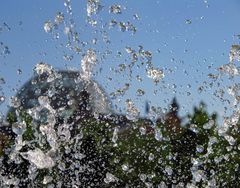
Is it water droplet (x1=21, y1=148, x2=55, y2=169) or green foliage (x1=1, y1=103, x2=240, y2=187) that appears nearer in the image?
water droplet (x1=21, y1=148, x2=55, y2=169)

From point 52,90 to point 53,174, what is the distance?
4407mm

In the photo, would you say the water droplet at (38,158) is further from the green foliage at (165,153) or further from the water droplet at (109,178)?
the water droplet at (109,178)

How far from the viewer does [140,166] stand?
650 inches

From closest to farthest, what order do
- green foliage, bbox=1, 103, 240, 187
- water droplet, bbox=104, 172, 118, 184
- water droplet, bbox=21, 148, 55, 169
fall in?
water droplet, bbox=21, 148, 55, 169
green foliage, bbox=1, 103, 240, 187
water droplet, bbox=104, 172, 118, 184

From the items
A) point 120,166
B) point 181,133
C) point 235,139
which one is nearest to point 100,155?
point 120,166

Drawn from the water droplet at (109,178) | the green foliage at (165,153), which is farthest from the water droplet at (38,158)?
the water droplet at (109,178)

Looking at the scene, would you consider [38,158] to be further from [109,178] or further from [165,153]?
[165,153]

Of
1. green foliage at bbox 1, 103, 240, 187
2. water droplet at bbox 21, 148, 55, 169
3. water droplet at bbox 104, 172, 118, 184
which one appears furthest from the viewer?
water droplet at bbox 104, 172, 118, 184

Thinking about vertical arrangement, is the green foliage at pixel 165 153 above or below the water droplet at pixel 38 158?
above

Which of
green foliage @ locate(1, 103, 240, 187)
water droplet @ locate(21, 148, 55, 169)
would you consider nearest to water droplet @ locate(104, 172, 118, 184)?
green foliage @ locate(1, 103, 240, 187)

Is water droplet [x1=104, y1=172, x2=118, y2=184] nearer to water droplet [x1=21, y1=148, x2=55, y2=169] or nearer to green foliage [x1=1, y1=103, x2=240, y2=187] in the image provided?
green foliage [x1=1, y1=103, x2=240, y2=187]

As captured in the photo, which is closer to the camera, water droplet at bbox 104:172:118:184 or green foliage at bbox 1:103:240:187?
green foliage at bbox 1:103:240:187

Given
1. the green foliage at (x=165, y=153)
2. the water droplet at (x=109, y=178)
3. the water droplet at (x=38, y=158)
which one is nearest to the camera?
the water droplet at (x=38, y=158)

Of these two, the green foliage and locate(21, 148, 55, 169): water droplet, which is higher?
the green foliage
